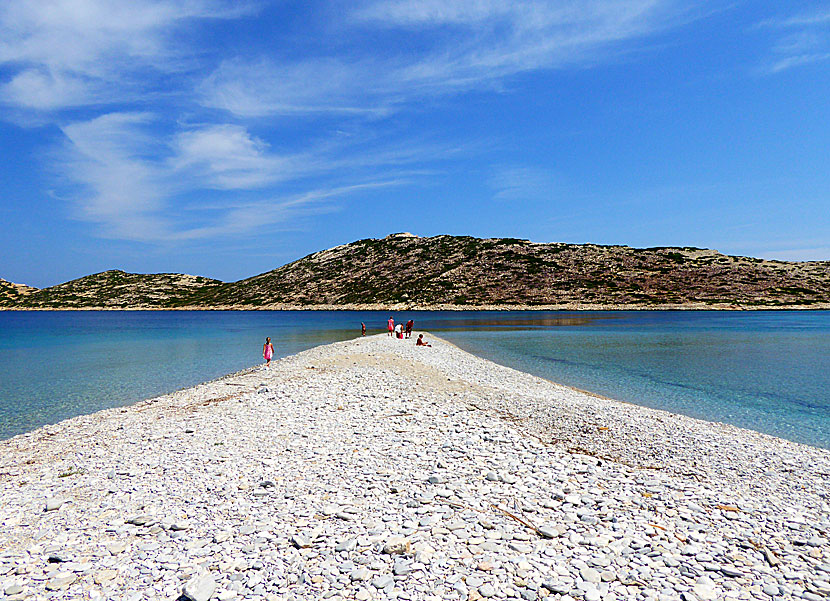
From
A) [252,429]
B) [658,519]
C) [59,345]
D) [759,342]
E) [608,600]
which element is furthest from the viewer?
[59,345]

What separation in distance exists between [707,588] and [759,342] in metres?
51.0

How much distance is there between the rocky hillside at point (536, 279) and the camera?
13412 cm

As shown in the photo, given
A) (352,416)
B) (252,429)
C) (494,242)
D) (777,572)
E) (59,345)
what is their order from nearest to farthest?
(777,572) < (252,429) < (352,416) < (59,345) < (494,242)

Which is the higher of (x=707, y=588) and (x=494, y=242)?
(x=494, y=242)

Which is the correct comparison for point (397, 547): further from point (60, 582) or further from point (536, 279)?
point (536, 279)

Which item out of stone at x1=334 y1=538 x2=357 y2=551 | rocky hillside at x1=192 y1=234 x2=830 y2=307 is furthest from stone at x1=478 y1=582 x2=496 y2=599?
rocky hillside at x1=192 y1=234 x2=830 y2=307

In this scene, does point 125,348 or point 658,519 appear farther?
point 125,348

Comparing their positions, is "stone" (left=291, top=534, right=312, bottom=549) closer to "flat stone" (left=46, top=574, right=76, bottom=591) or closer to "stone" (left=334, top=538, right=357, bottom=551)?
"stone" (left=334, top=538, right=357, bottom=551)

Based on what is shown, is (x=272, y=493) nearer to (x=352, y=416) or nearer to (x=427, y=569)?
(x=427, y=569)

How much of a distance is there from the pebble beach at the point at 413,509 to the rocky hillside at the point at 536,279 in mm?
123725

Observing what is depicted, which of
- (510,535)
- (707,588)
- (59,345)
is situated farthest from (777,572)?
(59,345)

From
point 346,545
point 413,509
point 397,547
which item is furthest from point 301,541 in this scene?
point 413,509

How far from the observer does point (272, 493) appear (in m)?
9.41

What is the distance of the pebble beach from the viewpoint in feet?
21.3
